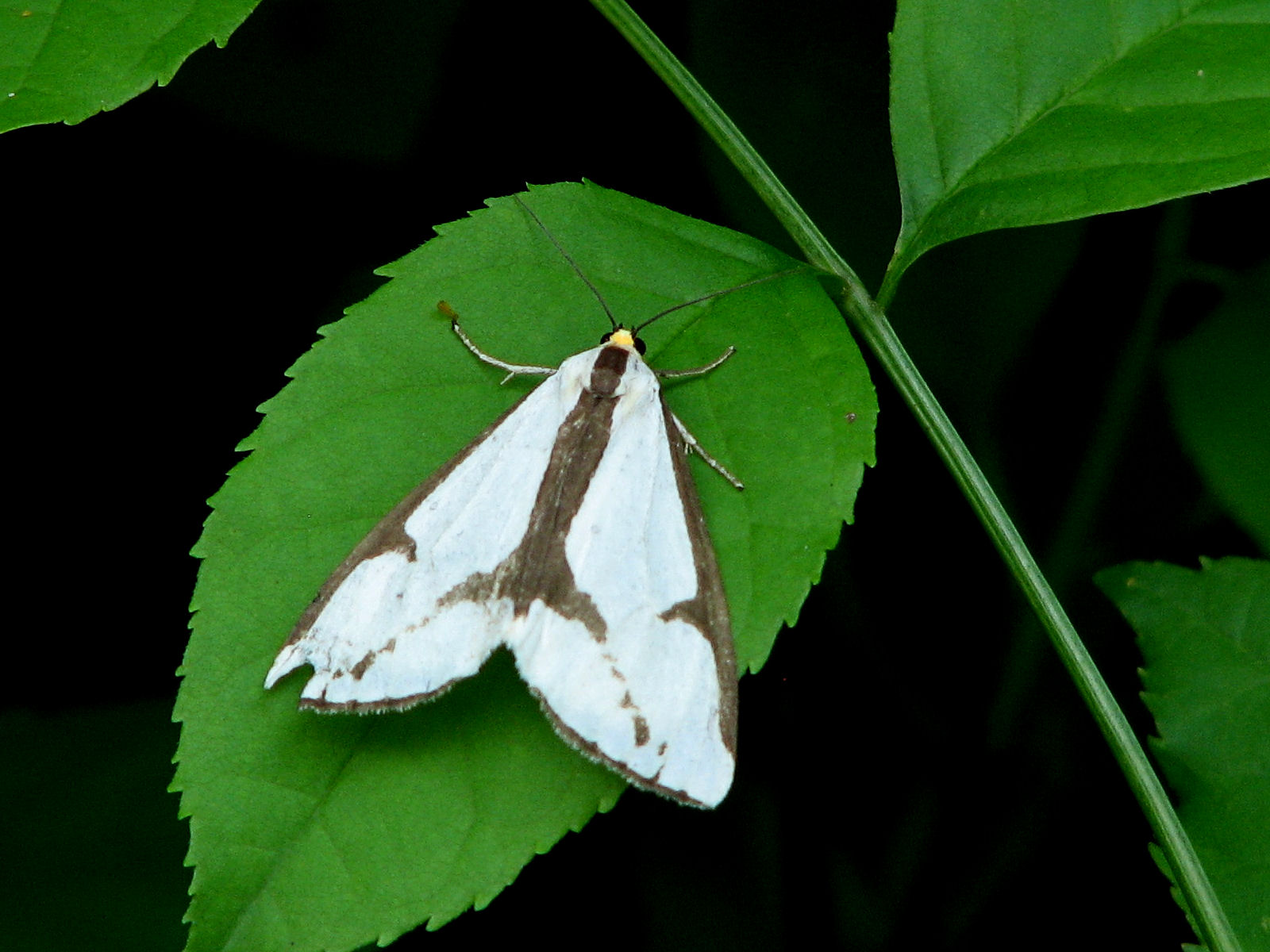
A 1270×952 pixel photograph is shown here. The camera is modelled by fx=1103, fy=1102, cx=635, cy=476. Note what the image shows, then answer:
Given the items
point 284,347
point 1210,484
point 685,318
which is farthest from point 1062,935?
point 284,347

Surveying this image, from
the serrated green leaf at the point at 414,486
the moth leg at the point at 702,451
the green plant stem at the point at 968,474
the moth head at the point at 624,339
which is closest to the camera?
the serrated green leaf at the point at 414,486

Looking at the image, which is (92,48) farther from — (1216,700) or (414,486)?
(1216,700)

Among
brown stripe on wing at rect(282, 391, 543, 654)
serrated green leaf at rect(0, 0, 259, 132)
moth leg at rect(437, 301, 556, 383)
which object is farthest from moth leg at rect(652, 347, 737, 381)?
serrated green leaf at rect(0, 0, 259, 132)

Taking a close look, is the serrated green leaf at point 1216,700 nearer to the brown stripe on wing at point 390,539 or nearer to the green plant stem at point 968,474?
the green plant stem at point 968,474

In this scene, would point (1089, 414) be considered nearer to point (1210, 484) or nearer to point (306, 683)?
point (1210, 484)

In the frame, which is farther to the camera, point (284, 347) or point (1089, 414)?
point (1089, 414)

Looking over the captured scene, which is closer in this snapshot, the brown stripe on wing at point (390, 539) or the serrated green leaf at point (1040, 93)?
the brown stripe on wing at point (390, 539)

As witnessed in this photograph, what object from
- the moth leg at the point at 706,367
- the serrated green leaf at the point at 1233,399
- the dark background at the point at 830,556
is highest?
the serrated green leaf at the point at 1233,399

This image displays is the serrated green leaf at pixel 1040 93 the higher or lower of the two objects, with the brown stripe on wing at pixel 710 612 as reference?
higher

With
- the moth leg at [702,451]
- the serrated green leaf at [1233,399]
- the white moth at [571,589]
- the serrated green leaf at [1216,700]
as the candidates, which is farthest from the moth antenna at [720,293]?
the serrated green leaf at [1233,399]
